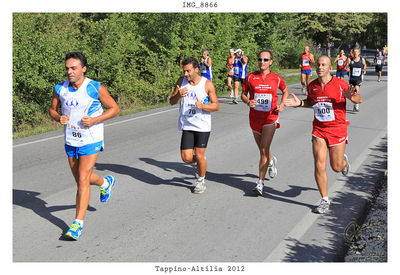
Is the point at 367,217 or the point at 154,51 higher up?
the point at 154,51

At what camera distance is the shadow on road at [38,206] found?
5.75 metres

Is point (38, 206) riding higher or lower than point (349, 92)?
lower

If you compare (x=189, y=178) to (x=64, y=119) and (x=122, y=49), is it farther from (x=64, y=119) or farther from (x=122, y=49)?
(x=122, y=49)

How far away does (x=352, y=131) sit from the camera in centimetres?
1135

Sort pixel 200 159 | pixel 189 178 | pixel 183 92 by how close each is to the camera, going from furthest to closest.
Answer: pixel 189 178 < pixel 200 159 < pixel 183 92

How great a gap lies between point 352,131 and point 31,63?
832 centimetres

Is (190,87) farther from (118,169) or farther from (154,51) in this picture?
(154,51)

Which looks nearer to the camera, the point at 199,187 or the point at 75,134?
the point at 75,134

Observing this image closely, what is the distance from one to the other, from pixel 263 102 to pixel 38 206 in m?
3.46

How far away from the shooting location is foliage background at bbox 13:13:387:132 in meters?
12.3

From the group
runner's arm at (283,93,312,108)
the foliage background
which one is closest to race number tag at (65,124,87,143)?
runner's arm at (283,93,312,108)

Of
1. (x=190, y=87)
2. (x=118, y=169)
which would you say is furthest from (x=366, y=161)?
(x=118, y=169)

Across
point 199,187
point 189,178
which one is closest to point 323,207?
point 199,187

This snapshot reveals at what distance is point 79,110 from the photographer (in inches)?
211
